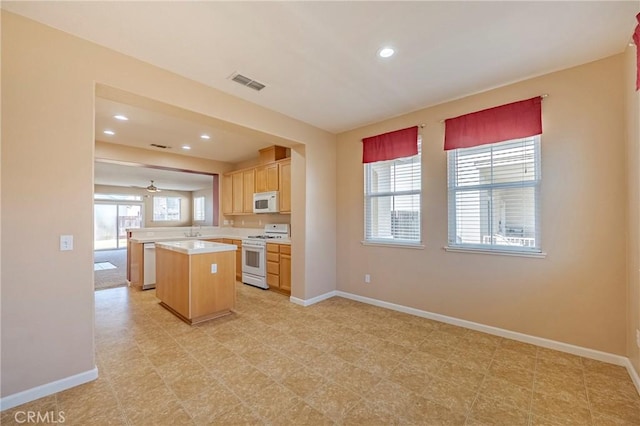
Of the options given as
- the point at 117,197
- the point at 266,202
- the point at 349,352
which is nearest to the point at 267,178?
the point at 266,202

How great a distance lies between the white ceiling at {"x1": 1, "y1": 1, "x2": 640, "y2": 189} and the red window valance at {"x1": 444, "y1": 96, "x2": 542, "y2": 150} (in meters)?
0.29

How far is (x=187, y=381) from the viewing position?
86.9 inches

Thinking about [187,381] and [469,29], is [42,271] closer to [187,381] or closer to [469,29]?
[187,381]

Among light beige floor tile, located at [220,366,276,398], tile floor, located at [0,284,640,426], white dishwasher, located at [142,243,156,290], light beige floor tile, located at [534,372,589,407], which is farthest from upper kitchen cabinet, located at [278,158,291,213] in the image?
light beige floor tile, located at [534,372,589,407]

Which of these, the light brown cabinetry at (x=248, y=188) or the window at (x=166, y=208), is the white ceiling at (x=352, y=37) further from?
the window at (x=166, y=208)

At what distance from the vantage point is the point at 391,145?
395 centimetres

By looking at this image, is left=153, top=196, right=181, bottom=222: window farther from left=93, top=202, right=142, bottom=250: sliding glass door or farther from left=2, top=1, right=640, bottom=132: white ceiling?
left=2, top=1, right=640, bottom=132: white ceiling

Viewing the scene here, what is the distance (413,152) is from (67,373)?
421 centimetres

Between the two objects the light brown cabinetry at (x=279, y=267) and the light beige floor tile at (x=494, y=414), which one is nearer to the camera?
the light beige floor tile at (x=494, y=414)

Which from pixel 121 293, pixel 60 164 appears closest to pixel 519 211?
pixel 60 164

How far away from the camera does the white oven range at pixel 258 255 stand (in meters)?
5.11

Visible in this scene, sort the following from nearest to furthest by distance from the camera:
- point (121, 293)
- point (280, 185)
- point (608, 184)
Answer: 1. point (608, 184)
2. point (121, 293)
3. point (280, 185)
